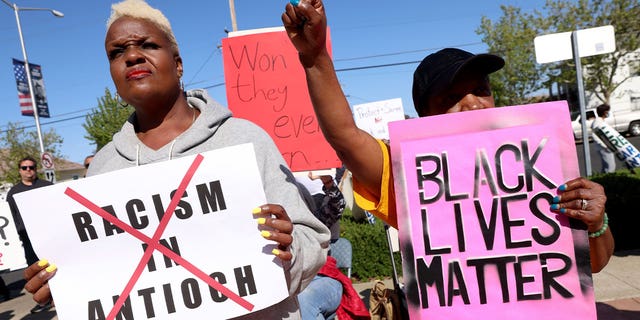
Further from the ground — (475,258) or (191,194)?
(191,194)

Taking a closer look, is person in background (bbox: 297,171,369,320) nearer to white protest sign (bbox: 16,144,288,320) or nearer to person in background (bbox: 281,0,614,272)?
person in background (bbox: 281,0,614,272)

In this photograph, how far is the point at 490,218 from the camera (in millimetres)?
1407

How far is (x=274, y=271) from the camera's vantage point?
1.27 m

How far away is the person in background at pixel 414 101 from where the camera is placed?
116 cm

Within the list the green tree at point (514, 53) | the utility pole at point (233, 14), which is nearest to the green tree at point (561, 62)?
the green tree at point (514, 53)

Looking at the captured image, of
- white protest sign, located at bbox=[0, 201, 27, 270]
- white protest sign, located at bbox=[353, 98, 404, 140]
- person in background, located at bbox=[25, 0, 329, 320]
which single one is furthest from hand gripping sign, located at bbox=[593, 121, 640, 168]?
white protest sign, located at bbox=[0, 201, 27, 270]

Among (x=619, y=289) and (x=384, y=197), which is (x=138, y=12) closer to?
(x=384, y=197)

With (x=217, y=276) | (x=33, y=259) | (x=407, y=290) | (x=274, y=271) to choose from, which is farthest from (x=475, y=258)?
(x=33, y=259)

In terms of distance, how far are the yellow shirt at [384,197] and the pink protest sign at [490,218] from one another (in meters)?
0.04

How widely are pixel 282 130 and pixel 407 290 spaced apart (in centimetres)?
154

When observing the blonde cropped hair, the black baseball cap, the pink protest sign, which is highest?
the blonde cropped hair

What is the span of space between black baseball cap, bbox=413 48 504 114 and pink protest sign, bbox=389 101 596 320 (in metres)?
0.15

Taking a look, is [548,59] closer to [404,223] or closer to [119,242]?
[404,223]

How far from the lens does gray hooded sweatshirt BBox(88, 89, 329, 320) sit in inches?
51.5
